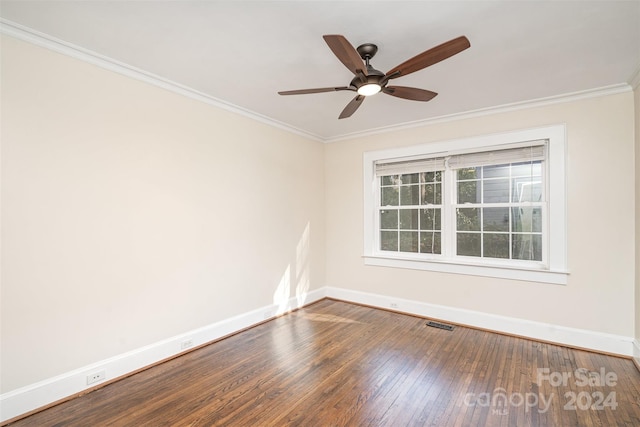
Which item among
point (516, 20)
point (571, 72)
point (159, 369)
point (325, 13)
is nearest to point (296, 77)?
point (325, 13)

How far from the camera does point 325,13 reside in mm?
1923

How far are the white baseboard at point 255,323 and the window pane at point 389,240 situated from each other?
735 millimetres

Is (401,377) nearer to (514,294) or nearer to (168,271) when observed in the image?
(514,294)

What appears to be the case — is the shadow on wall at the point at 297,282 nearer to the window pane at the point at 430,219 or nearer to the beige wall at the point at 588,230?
the window pane at the point at 430,219

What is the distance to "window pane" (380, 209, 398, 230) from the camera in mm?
4562

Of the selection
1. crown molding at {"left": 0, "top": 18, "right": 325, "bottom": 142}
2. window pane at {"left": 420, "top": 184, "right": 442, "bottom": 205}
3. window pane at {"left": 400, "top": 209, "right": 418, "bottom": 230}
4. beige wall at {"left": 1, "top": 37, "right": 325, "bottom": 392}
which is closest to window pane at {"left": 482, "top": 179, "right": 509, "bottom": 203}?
window pane at {"left": 420, "top": 184, "right": 442, "bottom": 205}

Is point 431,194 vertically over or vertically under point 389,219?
over

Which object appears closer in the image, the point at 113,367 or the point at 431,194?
the point at 113,367

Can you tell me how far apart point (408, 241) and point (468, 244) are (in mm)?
812

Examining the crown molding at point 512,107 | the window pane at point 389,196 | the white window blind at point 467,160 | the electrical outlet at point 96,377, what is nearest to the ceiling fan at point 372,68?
the crown molding at point 512,107

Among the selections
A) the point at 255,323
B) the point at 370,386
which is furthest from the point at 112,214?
the point at 370,386

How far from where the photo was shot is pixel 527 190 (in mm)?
3545

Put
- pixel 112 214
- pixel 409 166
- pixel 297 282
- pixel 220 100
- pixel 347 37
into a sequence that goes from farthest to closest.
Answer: pixel 297 282
pixel 409 166
pixel 220 100
pixel 112 214
pixel 347 37

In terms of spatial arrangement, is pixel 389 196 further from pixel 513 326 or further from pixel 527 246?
pixel 513 326
